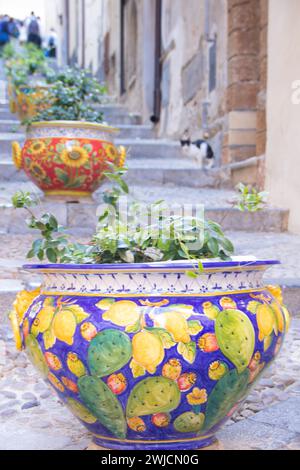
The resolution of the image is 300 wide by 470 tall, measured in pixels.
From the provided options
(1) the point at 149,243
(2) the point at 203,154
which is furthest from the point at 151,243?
(2) the point at 203,154

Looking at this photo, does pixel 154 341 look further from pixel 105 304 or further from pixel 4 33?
pixel 4 33

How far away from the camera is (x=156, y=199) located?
14.9ft

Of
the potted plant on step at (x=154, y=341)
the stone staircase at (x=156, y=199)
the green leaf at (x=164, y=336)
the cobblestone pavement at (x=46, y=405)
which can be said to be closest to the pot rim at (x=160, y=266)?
the potted plant on step at (x=154, y=341)

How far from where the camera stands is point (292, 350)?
216cm

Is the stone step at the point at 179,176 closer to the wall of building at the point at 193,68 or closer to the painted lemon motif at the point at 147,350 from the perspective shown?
the wall of building at the point at 193,68

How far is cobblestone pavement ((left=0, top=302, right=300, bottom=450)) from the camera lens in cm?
143

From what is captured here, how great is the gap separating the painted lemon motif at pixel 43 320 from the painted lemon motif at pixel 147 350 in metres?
0.18

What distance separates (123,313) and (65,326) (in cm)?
11

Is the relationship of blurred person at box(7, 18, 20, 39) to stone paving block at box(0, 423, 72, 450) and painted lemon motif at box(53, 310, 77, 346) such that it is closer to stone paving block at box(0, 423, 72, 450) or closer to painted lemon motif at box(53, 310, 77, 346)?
stone paving block at box(0, 423, 72, 450)

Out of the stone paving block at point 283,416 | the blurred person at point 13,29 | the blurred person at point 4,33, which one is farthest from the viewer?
the blurred person at point 13,29

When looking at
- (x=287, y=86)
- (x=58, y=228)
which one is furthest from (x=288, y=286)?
(x=287, y=86)

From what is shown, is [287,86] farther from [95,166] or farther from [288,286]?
[288,286]

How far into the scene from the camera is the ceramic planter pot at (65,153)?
364cm

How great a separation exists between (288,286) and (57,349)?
1.48 m
